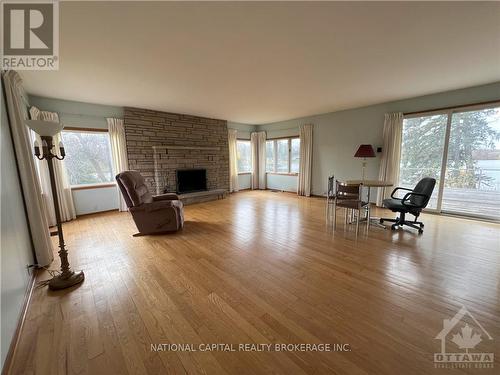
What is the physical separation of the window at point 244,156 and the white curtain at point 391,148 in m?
4.41

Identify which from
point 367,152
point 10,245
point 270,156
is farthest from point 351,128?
point 10,245

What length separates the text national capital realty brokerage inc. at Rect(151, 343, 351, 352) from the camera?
130 centimetres

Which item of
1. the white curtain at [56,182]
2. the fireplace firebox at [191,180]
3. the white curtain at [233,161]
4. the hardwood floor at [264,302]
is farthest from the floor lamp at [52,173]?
the white curtain at [233,161]

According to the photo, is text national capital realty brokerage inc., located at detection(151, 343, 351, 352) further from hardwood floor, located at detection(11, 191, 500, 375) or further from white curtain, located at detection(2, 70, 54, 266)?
white curtain, located at detection(2, 70, 54, 266)

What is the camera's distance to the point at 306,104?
4664 mm

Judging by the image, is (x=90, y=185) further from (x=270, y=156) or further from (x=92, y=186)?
(x=270, y=156)

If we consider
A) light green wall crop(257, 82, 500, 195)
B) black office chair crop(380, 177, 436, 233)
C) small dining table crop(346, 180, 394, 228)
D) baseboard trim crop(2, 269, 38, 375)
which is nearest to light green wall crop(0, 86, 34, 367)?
baseboard trim crop(2, 269, 38, 375)

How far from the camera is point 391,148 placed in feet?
14.9

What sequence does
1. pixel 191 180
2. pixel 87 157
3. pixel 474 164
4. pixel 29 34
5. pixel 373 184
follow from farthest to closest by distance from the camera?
pixel 191 180, pixel 87 157, pixel 474 164, pixel 373 184, pixel 29 34

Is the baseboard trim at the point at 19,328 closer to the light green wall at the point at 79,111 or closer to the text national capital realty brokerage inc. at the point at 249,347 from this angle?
the text national capital realty brokerage inc. at the point at 249,347

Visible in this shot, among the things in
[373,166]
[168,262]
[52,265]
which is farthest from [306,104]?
[52,265]

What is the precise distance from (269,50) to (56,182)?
4687mm

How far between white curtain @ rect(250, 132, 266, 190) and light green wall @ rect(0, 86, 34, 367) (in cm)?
619

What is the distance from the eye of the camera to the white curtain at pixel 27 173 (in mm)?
2123
